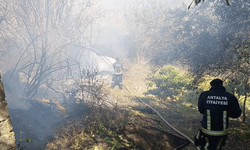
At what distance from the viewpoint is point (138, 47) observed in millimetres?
17250

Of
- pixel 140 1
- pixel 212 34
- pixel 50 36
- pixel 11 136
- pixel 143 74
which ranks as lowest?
pixel 11 136

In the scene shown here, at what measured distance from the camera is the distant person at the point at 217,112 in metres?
2.87

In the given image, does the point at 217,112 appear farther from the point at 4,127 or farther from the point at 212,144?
the point at 4,127

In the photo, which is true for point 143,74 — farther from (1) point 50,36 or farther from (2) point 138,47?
(1) point 50,36

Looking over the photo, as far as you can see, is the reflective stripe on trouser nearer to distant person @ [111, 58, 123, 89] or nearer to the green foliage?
the green foliage

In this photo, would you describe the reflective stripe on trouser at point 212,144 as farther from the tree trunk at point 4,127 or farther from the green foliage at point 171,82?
the green foliage at point 171,82

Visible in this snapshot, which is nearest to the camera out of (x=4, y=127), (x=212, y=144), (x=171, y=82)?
(x=4, y=127)

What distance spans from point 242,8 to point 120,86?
7.80 meters

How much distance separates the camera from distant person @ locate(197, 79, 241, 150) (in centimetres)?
287

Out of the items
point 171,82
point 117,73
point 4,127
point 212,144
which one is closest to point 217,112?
point 212,144

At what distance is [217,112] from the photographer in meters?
2.93

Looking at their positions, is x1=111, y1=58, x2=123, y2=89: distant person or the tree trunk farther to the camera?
x1=111, y1=58, x2=123, y2=89: distant person

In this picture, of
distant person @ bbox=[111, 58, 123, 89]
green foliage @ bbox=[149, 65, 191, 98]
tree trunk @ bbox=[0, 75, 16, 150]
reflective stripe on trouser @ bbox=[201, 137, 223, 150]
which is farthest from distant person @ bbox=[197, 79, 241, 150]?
distant person @ bbox=[111, 58, 123, 89]

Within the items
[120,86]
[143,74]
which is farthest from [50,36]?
[143,74]
